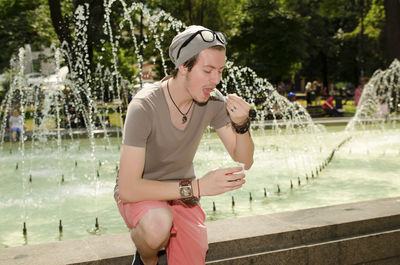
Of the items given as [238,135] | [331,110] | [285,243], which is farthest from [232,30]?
[238,135]

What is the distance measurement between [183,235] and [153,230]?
1.02 ft

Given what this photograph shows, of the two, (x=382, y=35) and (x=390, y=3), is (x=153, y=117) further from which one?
(x=382, y=35)

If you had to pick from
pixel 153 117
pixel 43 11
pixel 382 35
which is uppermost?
pixel 43 11

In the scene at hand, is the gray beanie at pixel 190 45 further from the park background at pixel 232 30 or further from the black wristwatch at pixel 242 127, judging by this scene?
the park background at pixel 232 30

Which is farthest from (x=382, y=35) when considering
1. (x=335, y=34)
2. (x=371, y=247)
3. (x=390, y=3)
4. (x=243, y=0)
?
(x=371, y=247)

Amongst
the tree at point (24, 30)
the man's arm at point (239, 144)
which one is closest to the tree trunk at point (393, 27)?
the tree at point (24, 30)

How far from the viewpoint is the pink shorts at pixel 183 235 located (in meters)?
2.79

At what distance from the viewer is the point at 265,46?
Answer: 32.7 meters

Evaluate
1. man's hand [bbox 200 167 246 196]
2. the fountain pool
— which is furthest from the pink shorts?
the fountain pool

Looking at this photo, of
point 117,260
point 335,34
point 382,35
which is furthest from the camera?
point 335,34

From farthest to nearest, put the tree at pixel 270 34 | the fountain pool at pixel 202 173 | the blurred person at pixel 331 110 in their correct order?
the tree at pixel 270 34 → the blurred person at pixel 331 110 → the fountain pool at pixel 202 173

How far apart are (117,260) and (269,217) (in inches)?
48.0

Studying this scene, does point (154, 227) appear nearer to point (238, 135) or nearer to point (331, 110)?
point (238, 135)

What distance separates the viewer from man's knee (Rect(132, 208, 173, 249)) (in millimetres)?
2572
